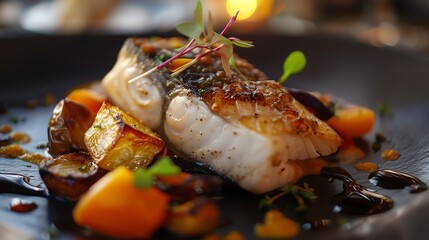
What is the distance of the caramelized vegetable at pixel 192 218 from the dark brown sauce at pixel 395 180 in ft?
3.02

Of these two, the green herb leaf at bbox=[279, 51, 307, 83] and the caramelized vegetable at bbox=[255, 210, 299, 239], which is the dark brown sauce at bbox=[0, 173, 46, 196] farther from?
the green herb leaf at bbox=[279, 51, 307, 83]

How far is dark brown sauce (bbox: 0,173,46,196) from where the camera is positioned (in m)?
2.60

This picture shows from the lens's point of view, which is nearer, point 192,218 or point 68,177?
point 192,218

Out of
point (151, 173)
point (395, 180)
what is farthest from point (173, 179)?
point (395, 180)

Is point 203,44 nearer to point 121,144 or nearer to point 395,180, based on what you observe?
point 121,144

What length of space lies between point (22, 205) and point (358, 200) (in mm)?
1439

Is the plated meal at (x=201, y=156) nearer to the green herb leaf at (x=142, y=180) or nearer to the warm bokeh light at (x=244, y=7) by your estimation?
the green herb leaf at (x=142, y=180)

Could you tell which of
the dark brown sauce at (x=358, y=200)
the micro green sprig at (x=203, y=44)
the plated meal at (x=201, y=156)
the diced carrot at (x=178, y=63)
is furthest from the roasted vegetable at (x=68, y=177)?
the dark brown sauce at (x=358, y=200)

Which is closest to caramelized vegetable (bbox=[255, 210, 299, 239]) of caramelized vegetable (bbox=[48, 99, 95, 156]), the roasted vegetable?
the roasted vegetable

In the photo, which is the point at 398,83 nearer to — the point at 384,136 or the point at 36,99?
the point at 384,136

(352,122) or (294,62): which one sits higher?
(294,62)

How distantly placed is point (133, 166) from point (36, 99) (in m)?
1.50

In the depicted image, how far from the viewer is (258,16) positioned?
276 inches

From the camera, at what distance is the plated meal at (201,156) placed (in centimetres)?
222
